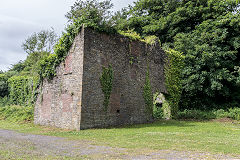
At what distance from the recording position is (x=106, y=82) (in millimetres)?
12602

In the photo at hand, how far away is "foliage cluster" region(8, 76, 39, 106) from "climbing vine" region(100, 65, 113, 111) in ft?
28.9

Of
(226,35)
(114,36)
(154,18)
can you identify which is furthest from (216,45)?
(114,36)

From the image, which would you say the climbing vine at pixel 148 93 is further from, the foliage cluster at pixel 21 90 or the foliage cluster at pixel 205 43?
the foliage cluster at pixel 21 90

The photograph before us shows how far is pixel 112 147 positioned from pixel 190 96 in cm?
1761

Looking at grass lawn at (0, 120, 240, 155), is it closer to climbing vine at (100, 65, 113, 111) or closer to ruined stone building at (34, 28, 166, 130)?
ruined stone building at (34, 28, 166, 130)

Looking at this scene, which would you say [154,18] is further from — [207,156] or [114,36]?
[207,156]

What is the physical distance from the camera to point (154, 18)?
82.1 ft

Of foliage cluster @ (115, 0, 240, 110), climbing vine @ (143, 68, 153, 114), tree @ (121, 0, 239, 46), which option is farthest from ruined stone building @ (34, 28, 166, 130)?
tree @ (121, 0, 239, 46)

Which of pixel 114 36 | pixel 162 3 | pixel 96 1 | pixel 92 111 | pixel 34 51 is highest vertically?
pixel 162 3

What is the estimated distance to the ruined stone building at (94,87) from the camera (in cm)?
1155

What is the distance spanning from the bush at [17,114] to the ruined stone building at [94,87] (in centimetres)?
122

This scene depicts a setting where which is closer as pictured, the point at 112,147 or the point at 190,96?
the point at 112,147

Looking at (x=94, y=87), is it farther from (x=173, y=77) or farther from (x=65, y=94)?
(x=173, y=77)

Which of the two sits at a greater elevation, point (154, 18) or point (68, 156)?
point (154, 18)
